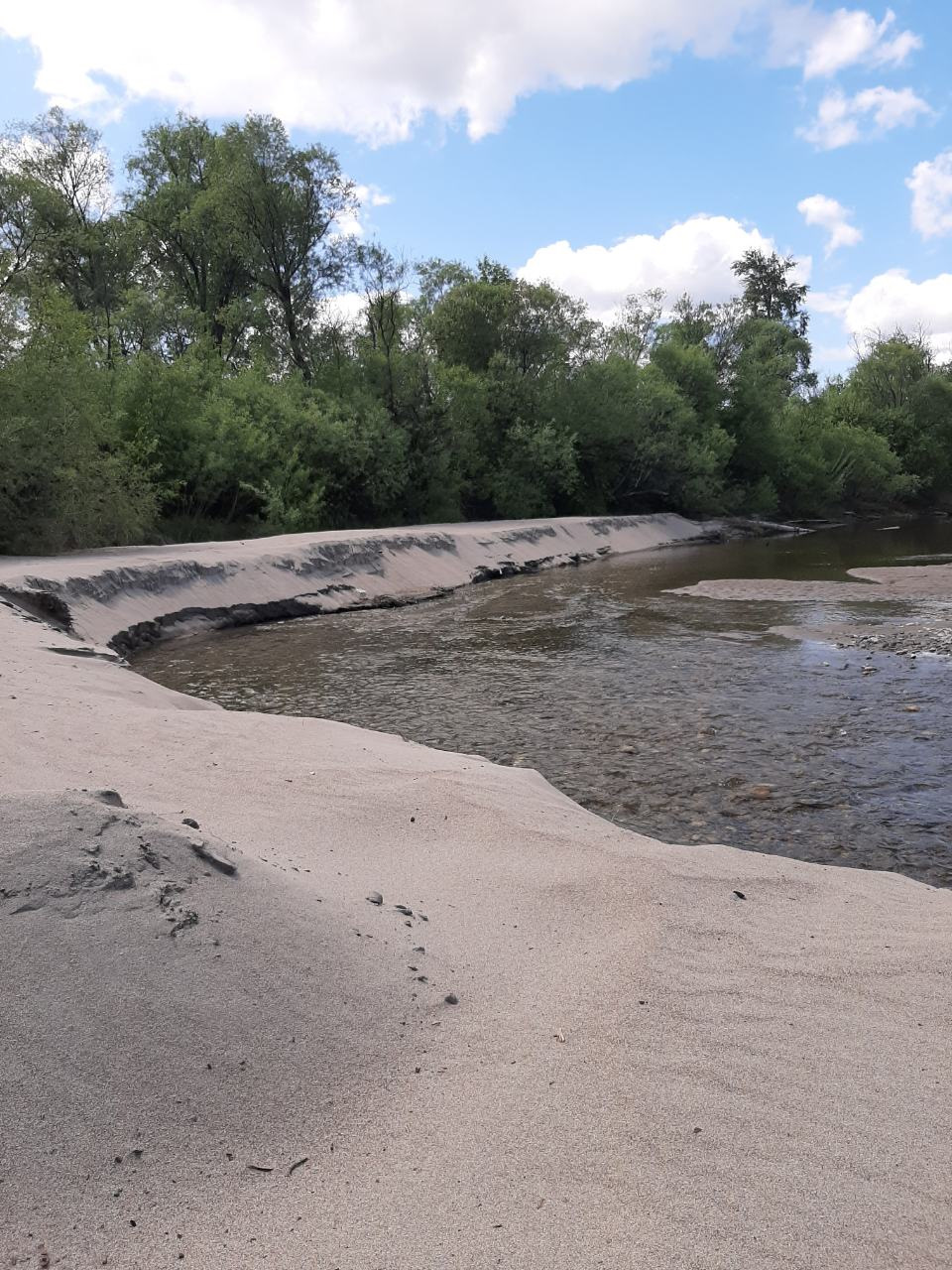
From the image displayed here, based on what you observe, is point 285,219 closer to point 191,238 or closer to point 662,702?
point 191,238

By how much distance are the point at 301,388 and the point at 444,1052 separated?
93.7ft

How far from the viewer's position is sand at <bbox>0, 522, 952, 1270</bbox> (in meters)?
2.10

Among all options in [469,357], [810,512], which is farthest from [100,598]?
[810,512]

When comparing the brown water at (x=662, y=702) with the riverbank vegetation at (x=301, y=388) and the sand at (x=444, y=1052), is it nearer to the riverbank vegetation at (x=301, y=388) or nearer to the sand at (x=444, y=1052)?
the sand at (x=444, y=1052)

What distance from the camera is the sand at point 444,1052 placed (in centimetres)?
210

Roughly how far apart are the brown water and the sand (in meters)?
1.39

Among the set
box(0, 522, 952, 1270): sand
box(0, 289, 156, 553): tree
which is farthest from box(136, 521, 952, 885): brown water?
box(0, 289, 156, 553): tree

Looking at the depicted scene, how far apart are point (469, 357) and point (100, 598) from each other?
2784 centimetres

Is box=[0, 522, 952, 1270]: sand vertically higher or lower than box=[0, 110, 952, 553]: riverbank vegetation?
lower

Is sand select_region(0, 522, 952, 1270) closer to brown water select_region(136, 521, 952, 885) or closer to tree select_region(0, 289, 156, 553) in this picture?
brown water select_region(136, 521, 952, 885)

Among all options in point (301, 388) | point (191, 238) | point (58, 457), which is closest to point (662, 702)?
point (58, 457)

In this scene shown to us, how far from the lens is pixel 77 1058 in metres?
2.40

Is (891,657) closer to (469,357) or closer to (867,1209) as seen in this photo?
(867,1209)

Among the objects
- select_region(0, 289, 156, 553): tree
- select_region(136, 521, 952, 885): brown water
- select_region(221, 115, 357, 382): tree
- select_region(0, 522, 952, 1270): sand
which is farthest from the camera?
select_region(221, 115, 357, 382): tree
